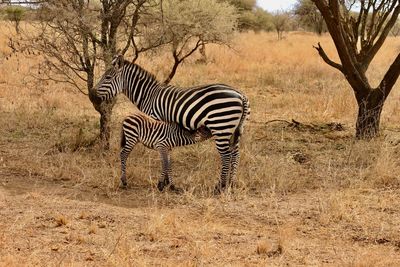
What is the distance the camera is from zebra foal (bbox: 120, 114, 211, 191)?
7.12m

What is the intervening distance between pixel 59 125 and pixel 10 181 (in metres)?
3.62

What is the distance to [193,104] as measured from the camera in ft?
23.7

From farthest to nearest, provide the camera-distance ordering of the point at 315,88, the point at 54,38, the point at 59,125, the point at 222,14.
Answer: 1. the point at 222,14
2. the point at 315,88
3. the point at 59,125
4. the point at 54,38

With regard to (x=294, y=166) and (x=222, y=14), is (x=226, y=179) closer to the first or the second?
(x=294, y=166)

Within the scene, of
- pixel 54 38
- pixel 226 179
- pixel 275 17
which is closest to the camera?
pixel 226 179

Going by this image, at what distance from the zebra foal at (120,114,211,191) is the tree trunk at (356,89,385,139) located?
11.7ft

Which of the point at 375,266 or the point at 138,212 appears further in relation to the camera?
the point at 138,212

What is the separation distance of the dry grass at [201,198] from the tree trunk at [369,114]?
282 mm

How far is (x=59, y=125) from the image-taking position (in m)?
10.8

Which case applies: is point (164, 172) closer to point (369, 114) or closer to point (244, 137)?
point (244, 137)

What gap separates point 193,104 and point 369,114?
3.84 meters

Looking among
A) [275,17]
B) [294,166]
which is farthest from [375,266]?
[275,17]

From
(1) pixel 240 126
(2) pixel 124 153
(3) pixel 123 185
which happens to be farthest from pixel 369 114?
(3) pixel 123 185

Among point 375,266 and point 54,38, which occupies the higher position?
point 54,38
